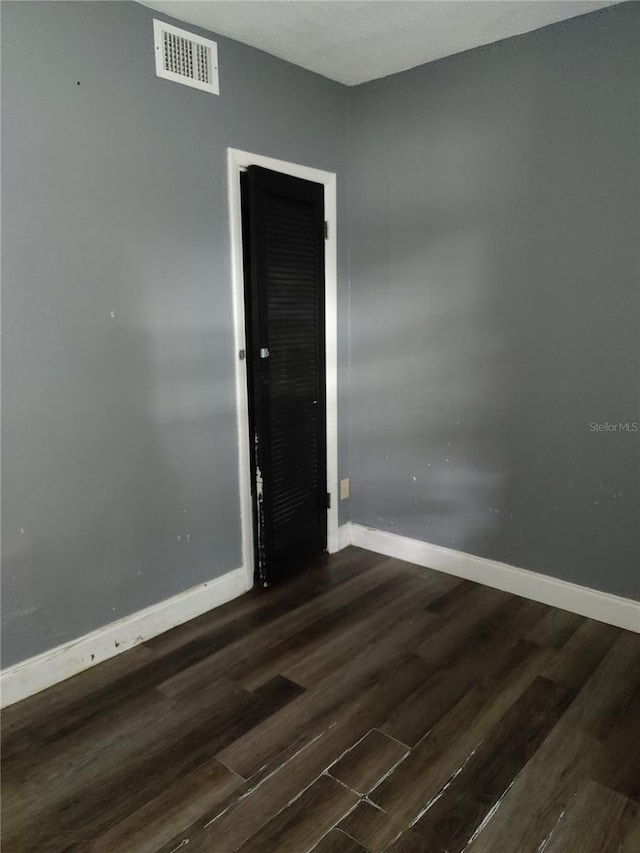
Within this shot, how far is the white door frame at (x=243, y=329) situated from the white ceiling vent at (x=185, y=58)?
0.91ft

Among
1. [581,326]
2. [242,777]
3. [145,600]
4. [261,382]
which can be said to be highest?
[581,326]

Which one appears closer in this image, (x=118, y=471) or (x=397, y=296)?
(x=118, y=471)

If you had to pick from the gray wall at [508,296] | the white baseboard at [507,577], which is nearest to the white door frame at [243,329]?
the gray wall at [508,296]

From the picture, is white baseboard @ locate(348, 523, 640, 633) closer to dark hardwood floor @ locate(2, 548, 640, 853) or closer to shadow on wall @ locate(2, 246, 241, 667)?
dark hardwood floor @ locate(2, 548, 640, 853)

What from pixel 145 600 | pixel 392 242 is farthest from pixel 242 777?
pixel 392 242

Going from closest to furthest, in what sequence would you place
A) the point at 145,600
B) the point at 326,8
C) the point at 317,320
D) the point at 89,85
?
the point at 89,85, the point at 326,8, the point at 145,600, the point at 317,320

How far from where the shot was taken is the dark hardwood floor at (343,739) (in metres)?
1.56

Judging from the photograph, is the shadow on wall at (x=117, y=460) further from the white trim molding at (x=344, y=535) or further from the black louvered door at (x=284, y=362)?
the white trim molding at (x=344, y=535)

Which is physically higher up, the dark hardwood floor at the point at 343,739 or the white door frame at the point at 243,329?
the white door frame at the point at 243,329

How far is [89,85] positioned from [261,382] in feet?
4.32

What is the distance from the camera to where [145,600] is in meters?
2.45

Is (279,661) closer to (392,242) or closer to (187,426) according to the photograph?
(187,426)

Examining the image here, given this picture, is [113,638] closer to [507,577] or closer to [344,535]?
[344,535]

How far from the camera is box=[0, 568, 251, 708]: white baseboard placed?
6.82 ft
